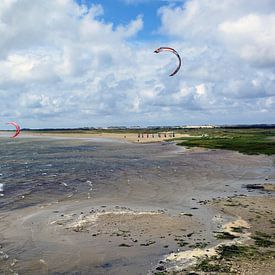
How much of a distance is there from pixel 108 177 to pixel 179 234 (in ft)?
82.1

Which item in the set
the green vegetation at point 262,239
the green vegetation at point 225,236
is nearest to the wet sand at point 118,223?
the green vegetation at point 225,236

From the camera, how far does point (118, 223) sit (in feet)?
82.9

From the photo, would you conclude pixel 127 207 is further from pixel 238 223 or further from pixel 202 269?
pixel 202 269

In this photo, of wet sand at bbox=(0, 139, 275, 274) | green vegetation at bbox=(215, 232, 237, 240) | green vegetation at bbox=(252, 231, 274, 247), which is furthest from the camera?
green vegetation at bbox=(215, 232, 237, 240)

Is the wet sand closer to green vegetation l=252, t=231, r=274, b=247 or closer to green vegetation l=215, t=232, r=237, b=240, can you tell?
green vegetation l=215, t=232, r=237, b=240

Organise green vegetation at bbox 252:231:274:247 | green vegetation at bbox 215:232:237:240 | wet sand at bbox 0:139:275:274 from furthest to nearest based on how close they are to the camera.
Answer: green vegetation at bbox 215:232:237:240, green vegetation at bbox 252:231:274:247, wet sand at bbox 0:139:275:274

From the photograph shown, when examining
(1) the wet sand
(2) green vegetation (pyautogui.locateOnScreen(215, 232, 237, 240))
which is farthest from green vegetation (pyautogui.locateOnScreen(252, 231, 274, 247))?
(1) the wet sand

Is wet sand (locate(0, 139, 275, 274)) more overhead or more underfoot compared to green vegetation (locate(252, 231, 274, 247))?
more underfoot

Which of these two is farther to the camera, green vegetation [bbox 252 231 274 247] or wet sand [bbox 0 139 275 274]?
green vegetation [bbox 252 231 274 247]

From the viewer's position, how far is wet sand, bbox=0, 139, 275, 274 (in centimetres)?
1844

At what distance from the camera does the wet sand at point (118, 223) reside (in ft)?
60.5

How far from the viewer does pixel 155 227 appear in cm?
2412

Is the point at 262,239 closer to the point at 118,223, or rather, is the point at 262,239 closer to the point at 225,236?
the point at 225,236

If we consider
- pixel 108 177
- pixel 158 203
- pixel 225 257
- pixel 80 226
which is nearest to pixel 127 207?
pixel 158 203
